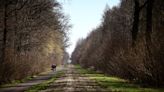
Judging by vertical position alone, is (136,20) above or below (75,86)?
above

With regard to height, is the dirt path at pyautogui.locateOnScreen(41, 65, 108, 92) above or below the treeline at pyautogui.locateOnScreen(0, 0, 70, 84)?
below

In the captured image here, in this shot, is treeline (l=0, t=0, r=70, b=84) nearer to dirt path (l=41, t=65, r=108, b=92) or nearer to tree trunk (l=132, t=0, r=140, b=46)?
dirt path (l=41, t=65, r=108, b=92)

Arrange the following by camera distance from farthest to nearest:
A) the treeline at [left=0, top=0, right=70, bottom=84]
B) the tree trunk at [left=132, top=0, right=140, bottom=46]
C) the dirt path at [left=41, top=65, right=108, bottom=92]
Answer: the treeline at [left=0, top=0, right=70, bottom=84], the tree trunk at [left=132, top=0, right=140, bottom=46], the dirt path at [left=41, top=65, right=108, bottom=92]

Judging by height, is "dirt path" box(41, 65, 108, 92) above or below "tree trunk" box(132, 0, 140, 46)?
below

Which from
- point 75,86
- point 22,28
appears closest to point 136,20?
point 75,86

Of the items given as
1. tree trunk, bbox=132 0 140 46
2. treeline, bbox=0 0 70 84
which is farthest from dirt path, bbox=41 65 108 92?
tree trunk, bbox=132 0 140 46

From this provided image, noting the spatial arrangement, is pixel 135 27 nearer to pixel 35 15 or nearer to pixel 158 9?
pixel 158 9

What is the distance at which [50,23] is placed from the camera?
6050 cm

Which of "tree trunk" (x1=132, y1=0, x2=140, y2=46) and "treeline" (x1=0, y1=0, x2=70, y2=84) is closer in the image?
"tree trunk" (x1=132, y1=0, x2=140, y2=46)

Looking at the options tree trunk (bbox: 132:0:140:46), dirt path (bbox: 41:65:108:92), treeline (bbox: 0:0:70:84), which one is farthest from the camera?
Answer: treeline (bbox: 0:0:70:84)

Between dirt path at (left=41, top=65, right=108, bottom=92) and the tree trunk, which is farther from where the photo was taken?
the tree trunk

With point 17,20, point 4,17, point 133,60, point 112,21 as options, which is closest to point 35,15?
point 17,20

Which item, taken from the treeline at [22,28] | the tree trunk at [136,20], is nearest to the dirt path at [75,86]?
the treeline at [22,28]

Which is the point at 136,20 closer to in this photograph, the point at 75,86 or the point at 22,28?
the point at 75,86
